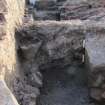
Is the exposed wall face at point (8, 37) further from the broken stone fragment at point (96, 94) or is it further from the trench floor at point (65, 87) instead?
the broken stone fragment at point (96, 94)

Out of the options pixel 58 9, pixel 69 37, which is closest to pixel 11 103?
pixel 69 37

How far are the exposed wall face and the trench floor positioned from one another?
37.8 inches

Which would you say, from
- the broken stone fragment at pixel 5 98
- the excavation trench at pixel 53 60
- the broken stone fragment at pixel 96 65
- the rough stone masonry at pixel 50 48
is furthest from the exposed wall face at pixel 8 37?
the broken stone fragment at pixel 96 65

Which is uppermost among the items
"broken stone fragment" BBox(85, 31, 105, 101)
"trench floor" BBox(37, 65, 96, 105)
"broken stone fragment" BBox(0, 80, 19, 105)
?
"broken stone fragment" BBox(0, 80, 19, 105)

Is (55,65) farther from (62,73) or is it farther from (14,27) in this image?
(14,27)

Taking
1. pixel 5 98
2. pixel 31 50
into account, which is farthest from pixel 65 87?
pixel 5 98

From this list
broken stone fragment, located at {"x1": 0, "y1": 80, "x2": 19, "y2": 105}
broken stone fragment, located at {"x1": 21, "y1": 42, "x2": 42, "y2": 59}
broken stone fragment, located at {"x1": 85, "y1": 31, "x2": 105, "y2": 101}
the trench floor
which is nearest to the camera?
broken stone fragment, located at {"x1": 0, "y1": 80, "x2": 19, "y2": 105}

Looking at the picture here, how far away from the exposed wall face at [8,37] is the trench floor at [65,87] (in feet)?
3.15

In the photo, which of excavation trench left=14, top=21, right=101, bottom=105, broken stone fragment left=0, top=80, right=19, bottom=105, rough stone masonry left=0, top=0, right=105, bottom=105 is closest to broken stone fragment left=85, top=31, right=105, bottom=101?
rough stone masonry left=0, top=0, right=105, bottom=105

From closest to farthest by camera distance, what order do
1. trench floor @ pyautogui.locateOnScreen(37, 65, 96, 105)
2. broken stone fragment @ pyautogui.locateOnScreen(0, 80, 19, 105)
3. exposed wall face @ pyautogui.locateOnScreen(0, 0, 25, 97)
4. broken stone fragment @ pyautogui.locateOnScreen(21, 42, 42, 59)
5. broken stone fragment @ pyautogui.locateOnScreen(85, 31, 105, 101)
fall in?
broken stone fragment @ pyautogui.locateOnScreen(0, 80, 19, 105)
exposed wall face @ pyautogui.locateOnScreen(0, 0, 25, 97)
broken stone fragment @ pyautogui.locateOnScreen(85, 31, 105, 101)
trench floor @ pyautogui.locateOnScreen(37, 65, 96, 105)
broken stone fragment @ pyautogui.locateOnScreen(21, 42, 42, 59)

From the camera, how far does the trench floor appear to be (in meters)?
6.55

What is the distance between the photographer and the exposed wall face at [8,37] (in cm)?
536

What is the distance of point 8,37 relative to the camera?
5762 millimetres

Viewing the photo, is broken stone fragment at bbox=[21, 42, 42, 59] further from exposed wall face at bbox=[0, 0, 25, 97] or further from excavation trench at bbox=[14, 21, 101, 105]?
exposed wall face at bbox=[0, 0, 25, 97]
